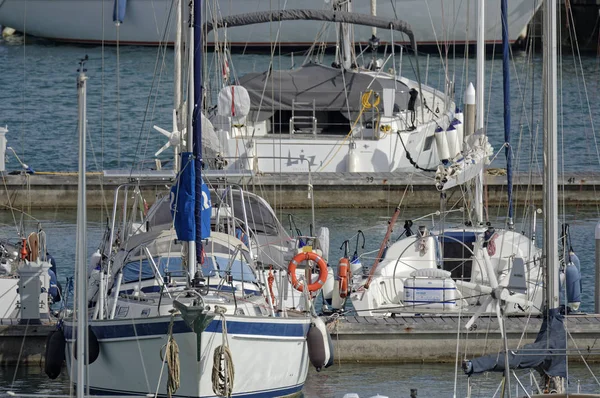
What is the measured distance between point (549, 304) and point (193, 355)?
13.4ft

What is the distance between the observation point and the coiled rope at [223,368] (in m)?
16.7

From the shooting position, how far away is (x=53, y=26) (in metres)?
65.5

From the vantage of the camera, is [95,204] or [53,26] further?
[53,26]

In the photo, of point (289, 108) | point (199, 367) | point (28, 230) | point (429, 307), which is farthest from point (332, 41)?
point (199, 367)

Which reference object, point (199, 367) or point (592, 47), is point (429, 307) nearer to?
point (199, 367)

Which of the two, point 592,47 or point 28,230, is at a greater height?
point 592,47

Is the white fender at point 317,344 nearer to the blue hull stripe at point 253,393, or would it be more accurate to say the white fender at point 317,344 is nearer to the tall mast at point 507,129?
the blue hull stripe at point 253,393

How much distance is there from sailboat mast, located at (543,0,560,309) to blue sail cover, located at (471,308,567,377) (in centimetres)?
23

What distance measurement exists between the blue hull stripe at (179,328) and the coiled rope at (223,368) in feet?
0.51

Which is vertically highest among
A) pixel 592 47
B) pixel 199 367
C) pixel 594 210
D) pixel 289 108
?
pixel 592 47

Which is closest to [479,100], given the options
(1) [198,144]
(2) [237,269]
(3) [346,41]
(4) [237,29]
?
(2) [237,269]

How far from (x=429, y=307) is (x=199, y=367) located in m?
5.15

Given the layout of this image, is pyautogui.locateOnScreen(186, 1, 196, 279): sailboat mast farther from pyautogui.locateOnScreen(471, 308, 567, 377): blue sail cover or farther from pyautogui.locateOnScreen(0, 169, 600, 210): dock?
pyautogui.locateOnScreen(0, 169, 600, 210): dock

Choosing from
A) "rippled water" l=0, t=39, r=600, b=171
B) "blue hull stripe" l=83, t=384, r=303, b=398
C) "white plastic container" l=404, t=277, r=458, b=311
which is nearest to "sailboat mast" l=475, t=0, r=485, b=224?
"rippled water" l=0, t=39, r=600, b=171
